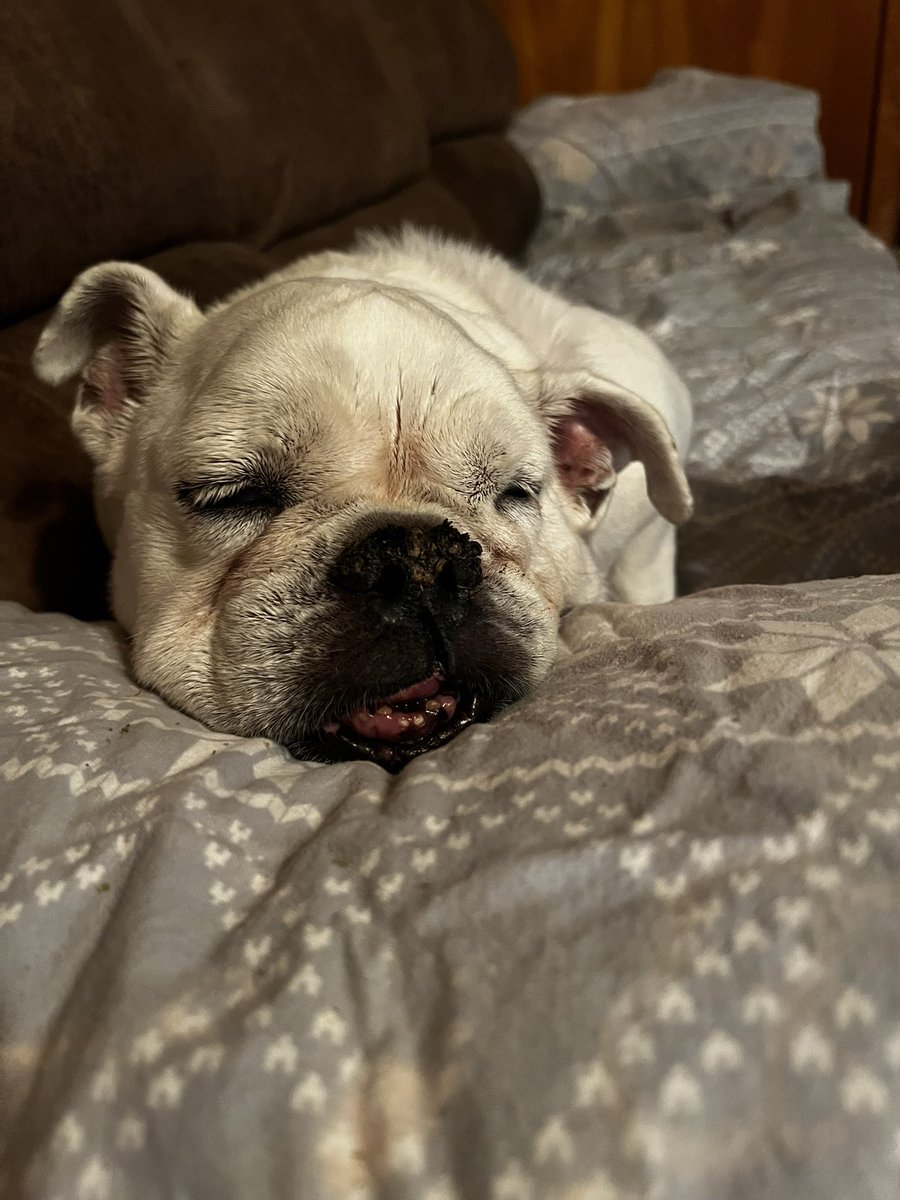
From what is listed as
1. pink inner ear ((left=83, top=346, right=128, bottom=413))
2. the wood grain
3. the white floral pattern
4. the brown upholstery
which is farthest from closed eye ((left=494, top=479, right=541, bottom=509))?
the wood grain

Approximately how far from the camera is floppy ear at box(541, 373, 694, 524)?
5.77 ft

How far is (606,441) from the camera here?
191 centimetres

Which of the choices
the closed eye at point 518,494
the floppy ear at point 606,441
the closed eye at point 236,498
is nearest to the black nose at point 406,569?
the closed eye at point 236,498

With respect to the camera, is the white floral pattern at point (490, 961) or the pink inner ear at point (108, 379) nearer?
the white floral pattern at point (490, 961)

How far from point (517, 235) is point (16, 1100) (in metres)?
4.07

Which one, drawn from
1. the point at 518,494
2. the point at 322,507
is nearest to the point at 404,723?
the point at 322,507

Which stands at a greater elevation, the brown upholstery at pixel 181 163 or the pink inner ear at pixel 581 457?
the brown upholstery at pixel 181 163

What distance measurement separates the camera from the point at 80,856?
0.88 m

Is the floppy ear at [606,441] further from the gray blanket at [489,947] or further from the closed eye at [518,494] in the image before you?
the gray blanket at [489,947]

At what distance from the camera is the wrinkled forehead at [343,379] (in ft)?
4.62

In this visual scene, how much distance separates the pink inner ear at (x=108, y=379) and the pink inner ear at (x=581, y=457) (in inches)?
33.8

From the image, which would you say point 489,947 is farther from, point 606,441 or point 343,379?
point 606,441

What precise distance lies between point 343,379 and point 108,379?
2.04ft

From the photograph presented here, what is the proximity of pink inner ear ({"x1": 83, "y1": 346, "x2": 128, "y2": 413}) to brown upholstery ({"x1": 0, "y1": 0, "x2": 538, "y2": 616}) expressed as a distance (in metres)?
0.26
